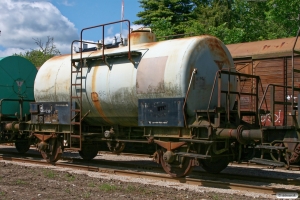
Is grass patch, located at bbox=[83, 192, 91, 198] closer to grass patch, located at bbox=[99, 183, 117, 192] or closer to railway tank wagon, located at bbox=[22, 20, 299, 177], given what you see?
grass patch, located at bbox=[99, 183, 117, 192]

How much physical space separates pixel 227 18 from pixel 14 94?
28584 millimetres

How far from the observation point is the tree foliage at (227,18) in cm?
2817

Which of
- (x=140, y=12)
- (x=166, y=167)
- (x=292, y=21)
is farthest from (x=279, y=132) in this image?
(x=140, y=12)

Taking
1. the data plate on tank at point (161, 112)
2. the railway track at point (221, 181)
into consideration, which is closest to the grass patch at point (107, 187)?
the railway track at point (221, 181)

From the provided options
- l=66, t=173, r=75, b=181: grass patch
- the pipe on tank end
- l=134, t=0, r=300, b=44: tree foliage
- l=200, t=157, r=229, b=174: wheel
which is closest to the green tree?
l=134, t=0, r=300, b=44: tree foliage

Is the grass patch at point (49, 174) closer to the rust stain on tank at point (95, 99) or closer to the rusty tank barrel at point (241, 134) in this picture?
the rust stain on tank at point (95, 99)

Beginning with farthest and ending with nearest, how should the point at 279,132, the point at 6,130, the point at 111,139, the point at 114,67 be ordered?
the point at 6,130 → the point at 111,139 → the point at 114,67 → the point at 279,132

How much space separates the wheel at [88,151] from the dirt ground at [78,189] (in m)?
3.48

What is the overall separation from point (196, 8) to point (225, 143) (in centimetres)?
3586

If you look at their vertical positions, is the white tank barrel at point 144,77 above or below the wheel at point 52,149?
above

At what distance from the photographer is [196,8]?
145ft

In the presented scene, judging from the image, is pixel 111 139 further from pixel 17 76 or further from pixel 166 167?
pixel 17 76

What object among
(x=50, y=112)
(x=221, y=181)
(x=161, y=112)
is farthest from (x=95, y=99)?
(x=221, y=181)

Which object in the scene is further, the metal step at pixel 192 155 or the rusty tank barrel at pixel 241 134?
the metal step at pixel 192 155
